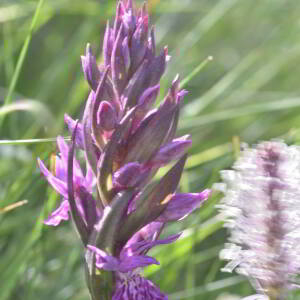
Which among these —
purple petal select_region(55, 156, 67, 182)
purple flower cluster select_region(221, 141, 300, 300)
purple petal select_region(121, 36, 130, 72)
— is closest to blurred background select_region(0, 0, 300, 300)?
purple petal select_region(55, 156, 67, 182)

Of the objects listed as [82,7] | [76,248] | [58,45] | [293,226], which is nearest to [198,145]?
[82,7]

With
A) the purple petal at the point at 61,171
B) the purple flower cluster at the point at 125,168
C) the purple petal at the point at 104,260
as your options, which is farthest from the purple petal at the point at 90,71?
the purple petal at the point at 104,260

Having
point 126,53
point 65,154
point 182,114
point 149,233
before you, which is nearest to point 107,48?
point 126,53

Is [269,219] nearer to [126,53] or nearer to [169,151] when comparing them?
[169,151]

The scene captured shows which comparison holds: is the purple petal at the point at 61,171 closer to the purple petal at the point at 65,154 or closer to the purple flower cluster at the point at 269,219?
the purple petal at the point at 65,154

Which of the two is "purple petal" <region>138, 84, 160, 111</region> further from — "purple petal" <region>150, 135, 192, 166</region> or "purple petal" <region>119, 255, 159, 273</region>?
"purple petal" <region>119, 255, 159, 273</region>

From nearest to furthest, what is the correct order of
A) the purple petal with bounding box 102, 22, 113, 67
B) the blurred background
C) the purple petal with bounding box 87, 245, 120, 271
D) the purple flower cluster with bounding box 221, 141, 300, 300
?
the purple flower cluster with bounding box 221, 141, 300, 300 < the purple petal with bounding box 87, 245, 120, 271 < the purple petal with bounding box 102, 22, 113, 67 < the blurred background
